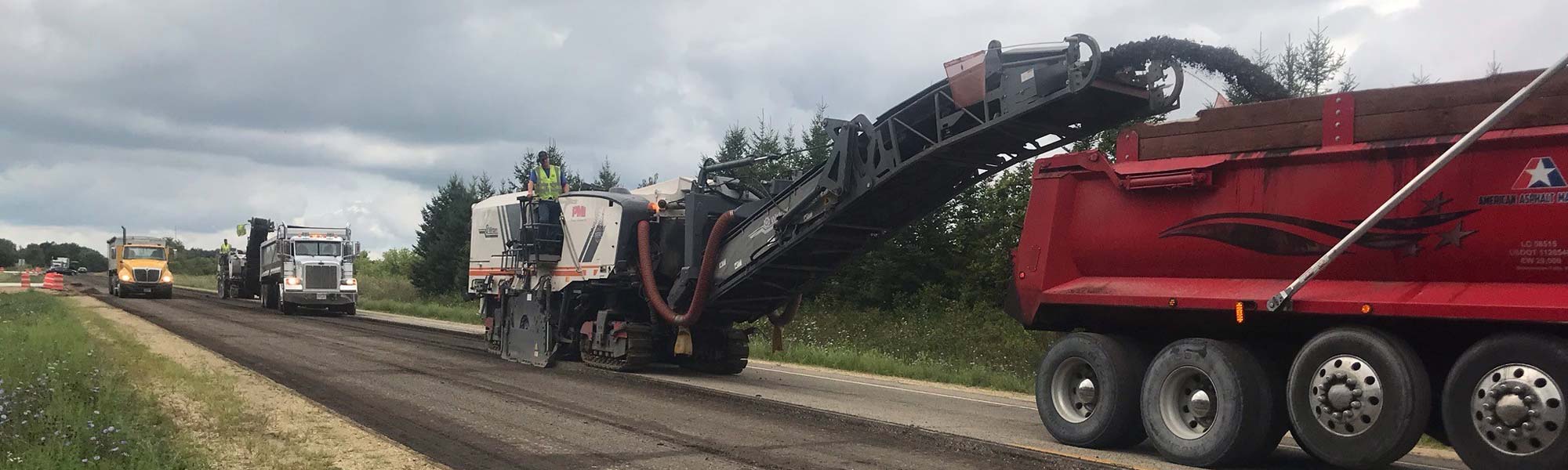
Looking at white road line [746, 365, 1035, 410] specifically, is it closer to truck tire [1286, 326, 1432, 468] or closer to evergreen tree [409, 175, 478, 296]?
truck tire [1286, 326, 1432, 468]

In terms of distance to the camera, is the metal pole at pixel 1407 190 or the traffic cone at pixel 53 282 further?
the traffic cone at pixel 53 282

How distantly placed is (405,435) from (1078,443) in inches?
219

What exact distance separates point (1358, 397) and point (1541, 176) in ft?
5.48

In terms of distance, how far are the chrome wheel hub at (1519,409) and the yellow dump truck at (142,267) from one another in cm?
4430

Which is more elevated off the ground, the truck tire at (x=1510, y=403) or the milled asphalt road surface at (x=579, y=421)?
the truck tire at (x=1510, y=403)

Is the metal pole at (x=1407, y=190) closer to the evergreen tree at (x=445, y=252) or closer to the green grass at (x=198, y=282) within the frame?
the evergreen tree at (x=445, y=252)

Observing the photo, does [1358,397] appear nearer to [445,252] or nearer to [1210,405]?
[1210,405]

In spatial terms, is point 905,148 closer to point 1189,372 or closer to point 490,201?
point 1189,372

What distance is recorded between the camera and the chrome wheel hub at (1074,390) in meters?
8.92

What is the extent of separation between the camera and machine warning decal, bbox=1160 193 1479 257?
6887mm

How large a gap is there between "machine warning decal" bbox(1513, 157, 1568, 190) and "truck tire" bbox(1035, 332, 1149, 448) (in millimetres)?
2965

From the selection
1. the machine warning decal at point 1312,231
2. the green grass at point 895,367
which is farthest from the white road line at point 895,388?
the machine warning decal at point 1312,231

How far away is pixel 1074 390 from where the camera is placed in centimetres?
920

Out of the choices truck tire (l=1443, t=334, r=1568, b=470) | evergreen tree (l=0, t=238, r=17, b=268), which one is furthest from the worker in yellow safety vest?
evergreen tree (l=0, t=238, r=17, b=268)
